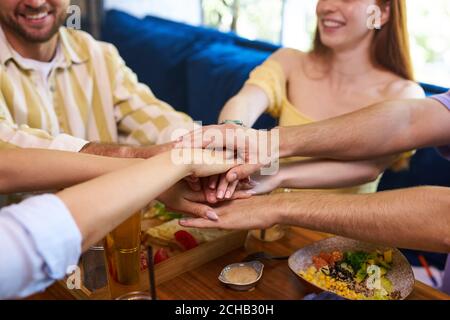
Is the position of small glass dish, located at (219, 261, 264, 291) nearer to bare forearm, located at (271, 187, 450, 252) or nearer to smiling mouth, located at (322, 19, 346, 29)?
bare forearm, located at (271, 187, 450, 252)

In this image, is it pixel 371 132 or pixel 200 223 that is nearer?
pixel 200 223

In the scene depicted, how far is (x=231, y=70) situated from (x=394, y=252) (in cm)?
149

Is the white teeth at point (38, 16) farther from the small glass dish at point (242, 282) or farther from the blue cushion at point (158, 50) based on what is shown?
the blue cushion at point (158, 50)

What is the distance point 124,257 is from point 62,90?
0.92m

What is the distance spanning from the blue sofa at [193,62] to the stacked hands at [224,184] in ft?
2.61

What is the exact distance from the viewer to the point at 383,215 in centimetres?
93

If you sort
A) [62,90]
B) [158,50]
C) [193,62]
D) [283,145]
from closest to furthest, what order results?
[283,145], [62,90], [193,62], [158,50]

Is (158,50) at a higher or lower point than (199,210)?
higher

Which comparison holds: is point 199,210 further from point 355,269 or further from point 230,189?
point 355,269

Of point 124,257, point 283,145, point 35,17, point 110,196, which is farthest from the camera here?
point 35,17

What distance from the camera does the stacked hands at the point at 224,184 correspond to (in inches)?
39.4

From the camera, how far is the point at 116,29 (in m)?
3.35

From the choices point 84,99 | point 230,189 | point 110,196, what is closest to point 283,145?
point 230,189

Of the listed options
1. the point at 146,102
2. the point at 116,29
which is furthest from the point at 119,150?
the point at 116,29
